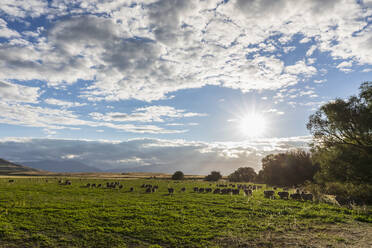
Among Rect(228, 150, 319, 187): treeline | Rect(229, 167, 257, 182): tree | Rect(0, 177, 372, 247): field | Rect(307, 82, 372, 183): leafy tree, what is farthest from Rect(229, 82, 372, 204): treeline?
Rect(229, 167, 257, 182): tree

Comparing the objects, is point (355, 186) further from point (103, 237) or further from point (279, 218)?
point (103, 237)

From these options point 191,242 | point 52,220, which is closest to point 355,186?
point 191,242

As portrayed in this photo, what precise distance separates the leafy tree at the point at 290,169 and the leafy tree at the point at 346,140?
112 ft

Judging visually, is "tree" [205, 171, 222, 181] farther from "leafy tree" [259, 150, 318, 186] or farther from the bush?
the bush

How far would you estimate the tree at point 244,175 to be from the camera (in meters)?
119

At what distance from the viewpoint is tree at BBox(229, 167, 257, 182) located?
119375 mm

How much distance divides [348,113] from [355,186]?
12030 millimetres

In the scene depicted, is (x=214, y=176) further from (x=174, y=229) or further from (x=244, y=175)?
(x=174, y=229)

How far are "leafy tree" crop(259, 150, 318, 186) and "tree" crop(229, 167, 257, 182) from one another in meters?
33.8

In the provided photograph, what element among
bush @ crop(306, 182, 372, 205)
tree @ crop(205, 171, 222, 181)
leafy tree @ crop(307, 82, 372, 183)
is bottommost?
tree @ crop(205, 171, 222, 181)

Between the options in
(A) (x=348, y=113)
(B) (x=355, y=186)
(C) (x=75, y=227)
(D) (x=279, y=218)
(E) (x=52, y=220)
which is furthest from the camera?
(A) (x=348, y=113)

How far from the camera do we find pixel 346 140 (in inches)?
1519

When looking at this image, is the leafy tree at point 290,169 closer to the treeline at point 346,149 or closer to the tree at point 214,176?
the treeline at point 346,149

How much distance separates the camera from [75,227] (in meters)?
17.3
